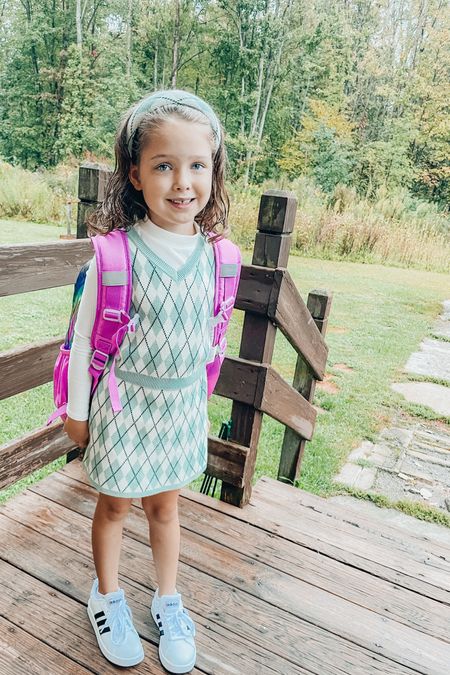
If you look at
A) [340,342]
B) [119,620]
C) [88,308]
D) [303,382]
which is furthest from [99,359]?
[340,342]

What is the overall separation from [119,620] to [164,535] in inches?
9.5

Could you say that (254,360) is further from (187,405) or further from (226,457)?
(187,405)

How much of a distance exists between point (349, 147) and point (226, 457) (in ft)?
63.0

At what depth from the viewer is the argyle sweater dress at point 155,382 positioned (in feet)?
4.32

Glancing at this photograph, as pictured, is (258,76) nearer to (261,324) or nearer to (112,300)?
(261,324)

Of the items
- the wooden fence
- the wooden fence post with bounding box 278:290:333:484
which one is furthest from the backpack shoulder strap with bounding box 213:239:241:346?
the wooden fence post with bounding box 278:290:333:484

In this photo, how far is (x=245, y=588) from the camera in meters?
1.76

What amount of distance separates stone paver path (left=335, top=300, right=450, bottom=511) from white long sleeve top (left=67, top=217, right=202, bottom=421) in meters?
2.45

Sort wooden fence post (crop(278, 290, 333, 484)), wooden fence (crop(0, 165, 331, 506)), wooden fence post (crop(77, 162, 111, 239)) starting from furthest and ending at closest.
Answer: wooden fence post (crop(278, 290, 333, 484)) → wooden fence post (crop(77, 162, 111, 239)) → wooden fence (crop(0, 165, 331, 506))

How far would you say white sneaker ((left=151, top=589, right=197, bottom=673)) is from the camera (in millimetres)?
1423

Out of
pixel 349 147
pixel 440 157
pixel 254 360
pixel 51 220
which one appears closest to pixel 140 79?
pixel 349 147

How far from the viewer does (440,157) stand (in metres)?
19.9

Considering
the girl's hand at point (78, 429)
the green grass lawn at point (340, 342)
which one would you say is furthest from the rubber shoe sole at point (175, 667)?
the green grass lawn at point (340, 342)

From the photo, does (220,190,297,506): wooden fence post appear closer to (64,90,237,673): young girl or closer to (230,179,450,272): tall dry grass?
(64,90,237,673): young girl
